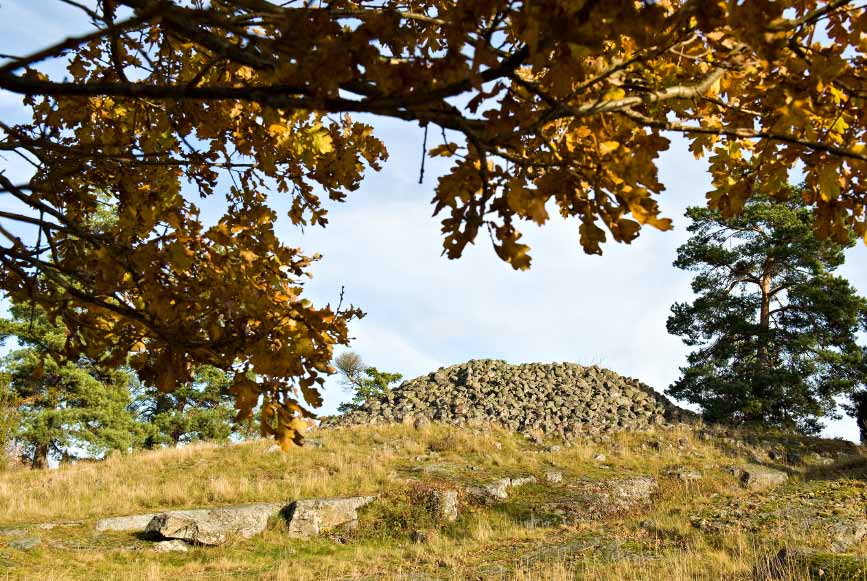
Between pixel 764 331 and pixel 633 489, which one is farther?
pixel 764 331

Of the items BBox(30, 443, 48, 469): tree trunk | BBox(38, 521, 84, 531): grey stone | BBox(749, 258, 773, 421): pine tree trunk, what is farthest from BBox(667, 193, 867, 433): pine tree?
BBox(30, 443, 48, 469): tree trunk

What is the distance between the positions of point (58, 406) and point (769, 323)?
24.1 m

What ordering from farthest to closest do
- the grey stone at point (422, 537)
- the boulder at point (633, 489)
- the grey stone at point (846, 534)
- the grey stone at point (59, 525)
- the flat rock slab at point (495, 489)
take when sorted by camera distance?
the boulder at point (633, 489), the flat rock slab at point (495, 489), the grey stone at point (59, 525), the grey stone at point (422, 537), the grey stone at point (846, 534)

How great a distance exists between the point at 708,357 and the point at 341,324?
1994 cm

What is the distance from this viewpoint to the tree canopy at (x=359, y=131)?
5.50ft

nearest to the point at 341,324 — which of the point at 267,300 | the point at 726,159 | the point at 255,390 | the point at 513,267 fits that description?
the point at 267,300

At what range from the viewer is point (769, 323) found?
69.1 feet

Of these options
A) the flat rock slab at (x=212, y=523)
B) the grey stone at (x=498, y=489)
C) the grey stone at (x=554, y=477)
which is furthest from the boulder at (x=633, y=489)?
the flat rock slab at (x=212, y=523)

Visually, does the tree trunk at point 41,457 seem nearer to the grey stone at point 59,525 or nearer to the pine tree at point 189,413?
the pine tree at point 189,413

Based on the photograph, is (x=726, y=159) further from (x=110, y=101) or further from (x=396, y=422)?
(x=396, y=422)

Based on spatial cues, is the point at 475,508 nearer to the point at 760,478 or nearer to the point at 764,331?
the point at 760,478

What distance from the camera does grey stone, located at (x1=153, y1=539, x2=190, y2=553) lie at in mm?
9070

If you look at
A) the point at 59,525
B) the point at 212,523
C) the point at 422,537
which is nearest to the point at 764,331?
the point at 422,537

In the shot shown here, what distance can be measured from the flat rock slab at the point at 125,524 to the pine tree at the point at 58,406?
40.3 ft
